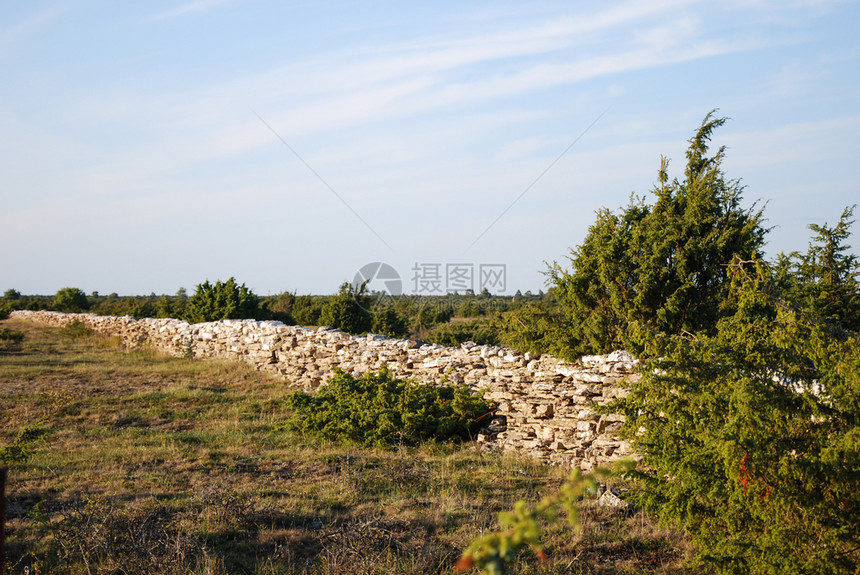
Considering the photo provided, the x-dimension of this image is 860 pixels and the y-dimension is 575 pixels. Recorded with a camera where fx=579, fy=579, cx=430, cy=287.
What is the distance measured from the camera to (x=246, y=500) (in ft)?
18.9

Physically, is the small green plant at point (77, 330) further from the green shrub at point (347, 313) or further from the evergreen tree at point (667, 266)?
the evergreen tree at point (667, 266)

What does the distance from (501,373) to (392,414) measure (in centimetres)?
188

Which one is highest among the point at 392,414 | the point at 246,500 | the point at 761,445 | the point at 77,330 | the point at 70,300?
the point at 70,300

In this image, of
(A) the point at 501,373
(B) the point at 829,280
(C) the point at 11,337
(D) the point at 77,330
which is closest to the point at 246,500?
(A) the point at 501,373

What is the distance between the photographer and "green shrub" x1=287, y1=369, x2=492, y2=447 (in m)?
8.43

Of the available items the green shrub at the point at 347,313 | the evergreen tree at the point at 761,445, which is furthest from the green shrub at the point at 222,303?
the evergreen tree at the point at 761,445

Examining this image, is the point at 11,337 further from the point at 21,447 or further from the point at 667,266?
the point at 667,266

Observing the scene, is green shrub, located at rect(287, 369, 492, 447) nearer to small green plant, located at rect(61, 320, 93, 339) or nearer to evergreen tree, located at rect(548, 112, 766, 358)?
evergreen tree, located at rect(548, 112, 766, 358)

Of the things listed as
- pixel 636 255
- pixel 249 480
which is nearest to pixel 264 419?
pixel 249 480

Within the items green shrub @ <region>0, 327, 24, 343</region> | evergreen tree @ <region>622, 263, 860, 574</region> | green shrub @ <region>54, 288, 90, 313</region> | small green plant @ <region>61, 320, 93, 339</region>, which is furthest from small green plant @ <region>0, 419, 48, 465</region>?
green shrub @ <region>54, 288, 90, 313</region>

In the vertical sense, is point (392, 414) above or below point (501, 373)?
below

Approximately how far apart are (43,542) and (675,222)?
8.92 metres

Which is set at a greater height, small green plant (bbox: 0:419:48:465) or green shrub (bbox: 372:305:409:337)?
green shrub (bbox: 372:305:409:337)

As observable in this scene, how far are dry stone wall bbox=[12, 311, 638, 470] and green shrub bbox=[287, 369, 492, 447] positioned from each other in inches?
17.4
